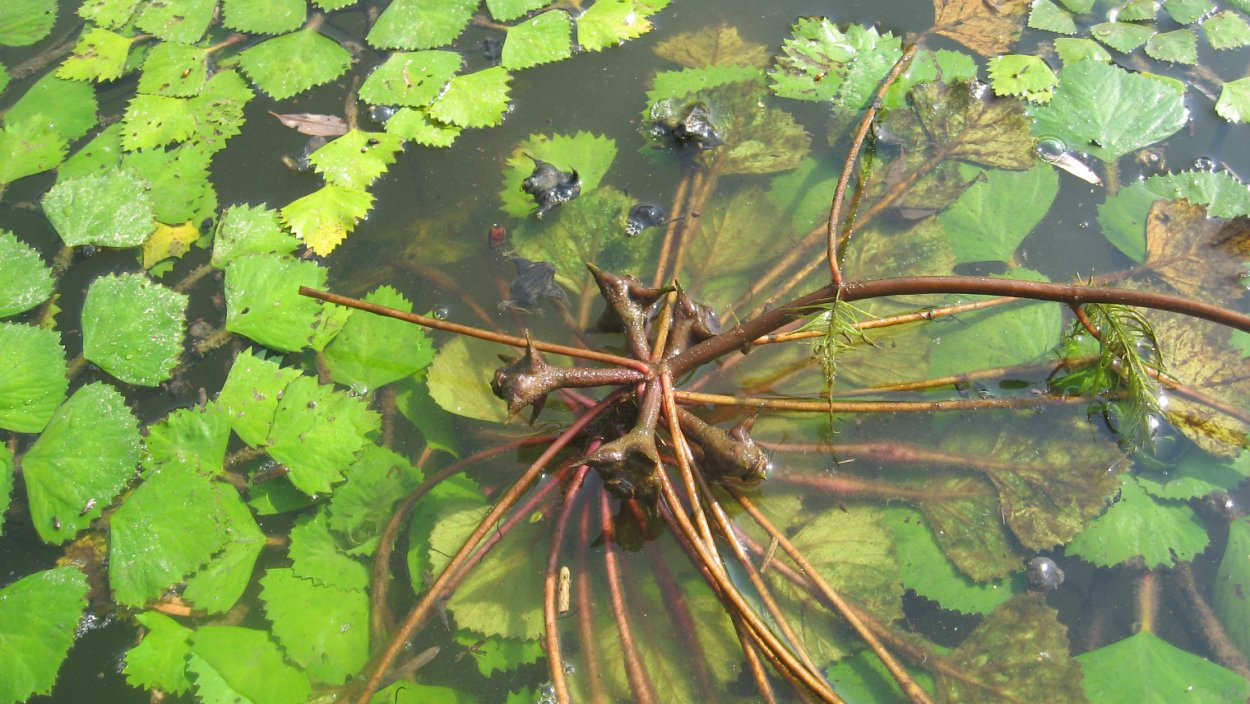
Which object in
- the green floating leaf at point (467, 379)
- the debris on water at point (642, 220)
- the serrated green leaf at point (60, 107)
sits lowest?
the green floating leaf at point (467, 379)

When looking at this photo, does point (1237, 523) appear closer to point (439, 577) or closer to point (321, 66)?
point (439, 577)

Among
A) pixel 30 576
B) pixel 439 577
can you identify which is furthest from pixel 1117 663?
pixel 30 576

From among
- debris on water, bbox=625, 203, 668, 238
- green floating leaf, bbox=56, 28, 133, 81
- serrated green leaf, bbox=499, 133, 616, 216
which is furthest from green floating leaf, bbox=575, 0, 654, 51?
green floating leaf, bbox=56, 28, 133, 81

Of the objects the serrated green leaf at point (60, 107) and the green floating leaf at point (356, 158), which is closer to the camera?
the green floating leaf at point (356, 158)

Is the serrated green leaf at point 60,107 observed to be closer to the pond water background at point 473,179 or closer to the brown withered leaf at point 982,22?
the pond water background at point 473,179

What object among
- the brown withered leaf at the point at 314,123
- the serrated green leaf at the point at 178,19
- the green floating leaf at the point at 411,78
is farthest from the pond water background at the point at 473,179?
the serrated green leaf at the point at 178,19

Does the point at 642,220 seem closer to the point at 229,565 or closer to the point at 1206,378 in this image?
the point at 229,565
